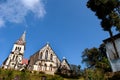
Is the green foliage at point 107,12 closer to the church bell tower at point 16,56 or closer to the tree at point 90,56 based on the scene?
the tree at point 90,56

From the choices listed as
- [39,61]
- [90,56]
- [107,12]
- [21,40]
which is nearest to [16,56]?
[21,40]

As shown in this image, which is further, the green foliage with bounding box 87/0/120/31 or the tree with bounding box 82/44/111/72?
the tree with bounding box 82/44/111/72

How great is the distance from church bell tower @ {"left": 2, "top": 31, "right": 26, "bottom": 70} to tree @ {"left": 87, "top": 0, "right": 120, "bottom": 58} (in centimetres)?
4650

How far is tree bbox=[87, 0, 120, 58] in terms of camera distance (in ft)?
117

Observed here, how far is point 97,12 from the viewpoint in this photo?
123ft

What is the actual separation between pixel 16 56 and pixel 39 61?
648 inches

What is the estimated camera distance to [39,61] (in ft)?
217

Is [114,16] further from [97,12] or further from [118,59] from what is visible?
[118,59]

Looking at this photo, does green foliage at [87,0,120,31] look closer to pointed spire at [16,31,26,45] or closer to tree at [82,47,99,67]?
tree at [82,47,99,67]

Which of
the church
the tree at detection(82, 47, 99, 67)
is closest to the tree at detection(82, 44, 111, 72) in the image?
the tree at detection(82, 47, 99, 67)

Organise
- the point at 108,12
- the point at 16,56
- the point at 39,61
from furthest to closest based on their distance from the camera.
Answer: the point at 16,56, the point at 39,61, the point at 108,12

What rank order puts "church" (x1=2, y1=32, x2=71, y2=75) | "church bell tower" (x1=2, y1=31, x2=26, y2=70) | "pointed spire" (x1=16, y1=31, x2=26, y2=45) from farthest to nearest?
"pointed spire" (x1=16, y1=31, x2=26, y2=45)
"church bell tower" (x1=2, y1=31, x2=26, y2=70)
"church" (x1=2, y1=32, x2=71, y2=75)

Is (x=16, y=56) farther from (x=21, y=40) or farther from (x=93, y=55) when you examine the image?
(x=93, y=55)

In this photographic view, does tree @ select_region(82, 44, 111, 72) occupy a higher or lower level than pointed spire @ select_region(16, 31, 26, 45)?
lower
